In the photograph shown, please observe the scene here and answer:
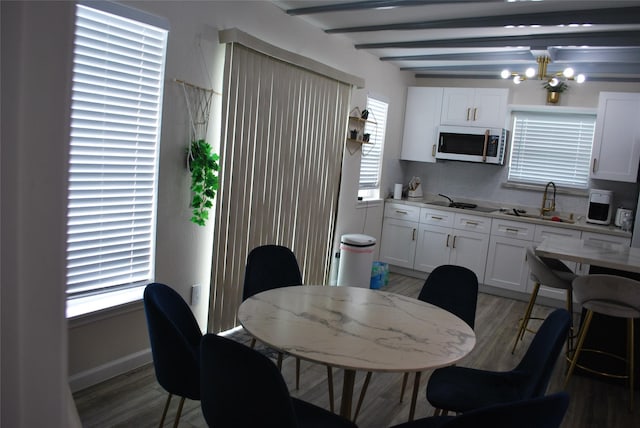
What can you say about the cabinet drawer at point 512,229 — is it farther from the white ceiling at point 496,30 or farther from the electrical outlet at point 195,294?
the electrical outlet at point 195,294

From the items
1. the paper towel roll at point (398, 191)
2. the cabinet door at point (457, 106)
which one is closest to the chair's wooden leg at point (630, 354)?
the cabinet door at point (457, 106)

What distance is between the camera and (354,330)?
6.81 feet

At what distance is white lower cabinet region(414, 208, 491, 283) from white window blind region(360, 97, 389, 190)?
0.75 m

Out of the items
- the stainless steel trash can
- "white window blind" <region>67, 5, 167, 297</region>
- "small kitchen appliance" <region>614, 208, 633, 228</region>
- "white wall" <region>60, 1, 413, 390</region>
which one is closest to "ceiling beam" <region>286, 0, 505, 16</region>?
"white wall" <region>60, 1, 413, 390</region>

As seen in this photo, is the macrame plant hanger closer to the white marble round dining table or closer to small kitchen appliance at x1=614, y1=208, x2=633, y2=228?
the white marble round dining table

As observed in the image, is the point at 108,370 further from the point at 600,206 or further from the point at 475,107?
the point at 600,206

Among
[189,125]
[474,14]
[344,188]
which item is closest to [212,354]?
[189,125]

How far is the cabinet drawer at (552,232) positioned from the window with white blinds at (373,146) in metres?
1.90

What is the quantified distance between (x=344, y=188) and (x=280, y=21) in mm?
1900

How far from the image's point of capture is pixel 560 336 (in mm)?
1941

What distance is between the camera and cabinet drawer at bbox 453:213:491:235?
5.57m

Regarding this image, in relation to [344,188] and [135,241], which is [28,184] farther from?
[344,188]

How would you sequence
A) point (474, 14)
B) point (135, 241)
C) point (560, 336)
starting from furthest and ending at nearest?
point (474, 14), point (135, 241), point (560, 336)

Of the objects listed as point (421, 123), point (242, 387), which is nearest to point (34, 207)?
point (242, 387)
